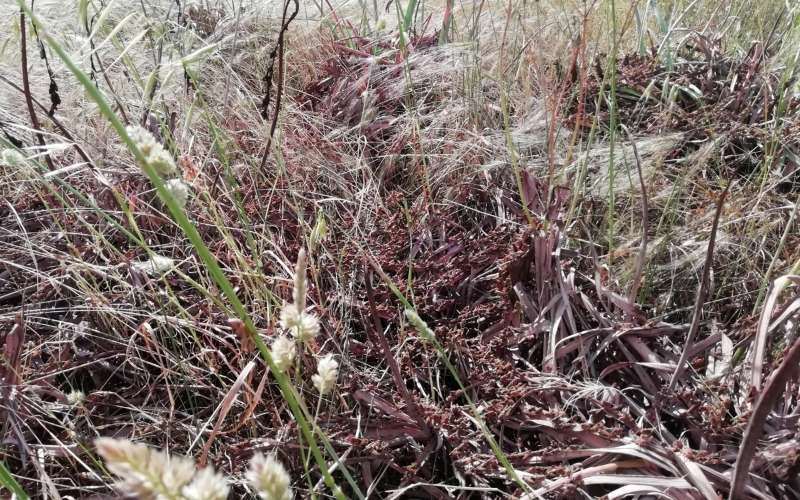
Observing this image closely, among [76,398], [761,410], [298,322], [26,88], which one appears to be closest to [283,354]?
[298,322]

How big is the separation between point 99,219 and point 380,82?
0.80 m

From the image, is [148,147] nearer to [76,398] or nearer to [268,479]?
[268,479]

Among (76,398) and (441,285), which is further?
(441,285)

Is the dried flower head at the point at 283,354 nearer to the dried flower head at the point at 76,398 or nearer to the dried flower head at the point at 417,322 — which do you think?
the dried flower head at the point at 417,322

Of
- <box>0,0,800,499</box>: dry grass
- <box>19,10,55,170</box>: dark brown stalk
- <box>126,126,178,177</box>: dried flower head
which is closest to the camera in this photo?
<box>126,126,178,177</box>: dried flower head

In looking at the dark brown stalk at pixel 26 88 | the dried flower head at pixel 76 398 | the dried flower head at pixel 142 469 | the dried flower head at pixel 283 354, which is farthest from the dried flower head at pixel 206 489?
the dark brown stalk at pixel 26 88

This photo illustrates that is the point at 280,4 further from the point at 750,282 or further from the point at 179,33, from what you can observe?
the point at 750,282

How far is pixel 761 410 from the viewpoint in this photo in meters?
0.49

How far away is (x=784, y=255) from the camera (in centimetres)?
100

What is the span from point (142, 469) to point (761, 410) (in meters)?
0.48

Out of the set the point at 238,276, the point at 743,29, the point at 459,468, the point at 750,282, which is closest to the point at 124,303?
the point at 238,276

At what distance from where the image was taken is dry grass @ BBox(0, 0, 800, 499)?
0.76 meters

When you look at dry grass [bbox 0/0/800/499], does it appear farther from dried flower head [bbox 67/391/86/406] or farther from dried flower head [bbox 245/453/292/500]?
dried flower head [bbox 245/453/292/500]

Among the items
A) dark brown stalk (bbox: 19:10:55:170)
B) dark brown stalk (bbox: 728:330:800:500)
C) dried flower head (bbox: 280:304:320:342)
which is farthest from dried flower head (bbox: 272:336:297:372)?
dark brown stalk (bbox: 19:10:55:170)
